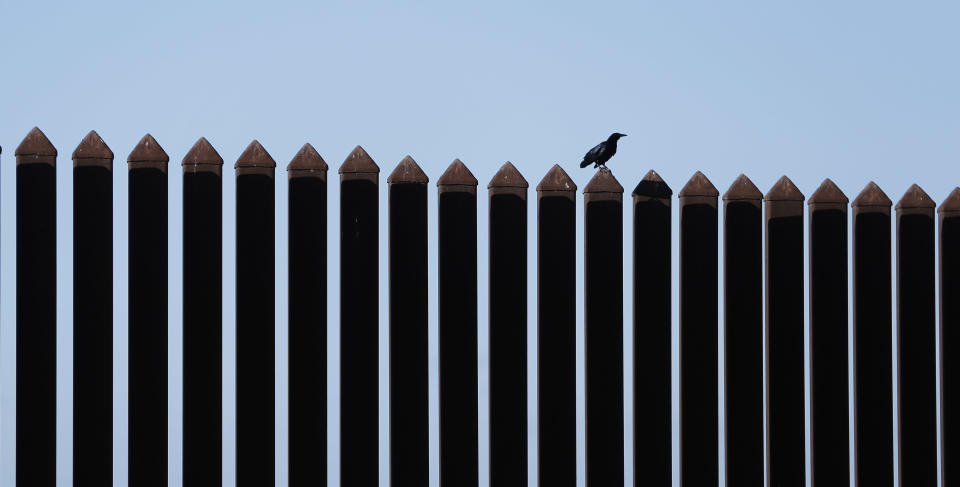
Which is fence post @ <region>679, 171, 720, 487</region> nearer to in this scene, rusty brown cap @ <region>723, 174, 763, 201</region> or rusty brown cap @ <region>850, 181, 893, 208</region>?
rusty brown cap @ <region>723, 174, 763, 201</region>

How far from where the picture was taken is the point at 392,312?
5.34m

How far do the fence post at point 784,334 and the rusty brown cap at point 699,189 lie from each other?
315mm

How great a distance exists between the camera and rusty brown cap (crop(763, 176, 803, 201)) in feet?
18.6

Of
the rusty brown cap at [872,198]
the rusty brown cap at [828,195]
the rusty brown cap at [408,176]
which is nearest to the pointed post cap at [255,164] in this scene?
the rusty brown cap at [408,176]

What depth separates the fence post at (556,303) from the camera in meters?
5.45

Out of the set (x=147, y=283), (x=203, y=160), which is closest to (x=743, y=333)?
(x=203, y=160)

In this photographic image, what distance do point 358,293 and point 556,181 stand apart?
44.3 inches

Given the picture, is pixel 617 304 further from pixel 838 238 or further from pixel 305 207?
pixel 305 207

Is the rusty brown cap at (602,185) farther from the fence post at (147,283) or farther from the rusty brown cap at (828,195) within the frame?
the fence post at (147,283)

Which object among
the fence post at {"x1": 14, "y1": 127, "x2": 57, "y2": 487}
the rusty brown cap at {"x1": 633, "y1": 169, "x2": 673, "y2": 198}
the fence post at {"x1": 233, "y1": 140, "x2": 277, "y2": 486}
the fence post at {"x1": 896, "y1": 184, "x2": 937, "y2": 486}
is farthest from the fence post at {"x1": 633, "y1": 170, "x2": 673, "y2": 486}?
the fence post at {"x1": 14, "y1": 127, "x2": 57, "y2": 487}

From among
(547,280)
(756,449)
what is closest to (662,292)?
(547,280)

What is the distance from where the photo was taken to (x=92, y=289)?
5.32m

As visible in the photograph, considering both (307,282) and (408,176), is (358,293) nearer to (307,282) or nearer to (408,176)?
(307,282)

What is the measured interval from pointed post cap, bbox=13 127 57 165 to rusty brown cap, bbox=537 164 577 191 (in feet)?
7.82
